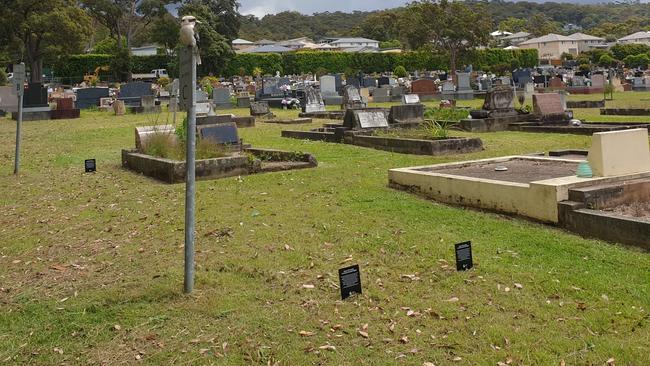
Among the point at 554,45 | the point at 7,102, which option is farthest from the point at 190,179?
the point at 554,45

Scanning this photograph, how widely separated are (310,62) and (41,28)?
32.6m

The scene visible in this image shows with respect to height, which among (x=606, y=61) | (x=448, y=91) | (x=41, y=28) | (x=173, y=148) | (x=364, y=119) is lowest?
(x=173, y=148)

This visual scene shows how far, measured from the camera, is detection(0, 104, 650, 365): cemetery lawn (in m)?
4.01

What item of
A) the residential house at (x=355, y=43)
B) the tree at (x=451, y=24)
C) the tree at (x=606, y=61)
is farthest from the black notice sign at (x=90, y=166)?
the residential house at (x=355, y=43)

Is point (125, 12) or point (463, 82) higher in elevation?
point (125, 12)

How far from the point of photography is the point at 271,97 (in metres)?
33.2

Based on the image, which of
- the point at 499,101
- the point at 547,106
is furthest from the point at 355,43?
the point at 547,106

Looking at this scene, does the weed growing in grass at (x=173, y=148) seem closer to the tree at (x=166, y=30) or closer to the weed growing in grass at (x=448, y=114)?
the weed growing in grass at (x=448, y=114)

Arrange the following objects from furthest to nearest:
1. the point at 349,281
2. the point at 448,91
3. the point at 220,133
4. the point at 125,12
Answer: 1. the point at 125,12
2. the point at 448,91
3. the point at 220,133
4. the point at 349,281

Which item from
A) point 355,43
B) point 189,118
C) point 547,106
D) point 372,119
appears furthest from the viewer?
point 355,43

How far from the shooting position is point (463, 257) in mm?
5328

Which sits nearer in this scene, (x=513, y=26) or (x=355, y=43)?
(x=355, y=43)

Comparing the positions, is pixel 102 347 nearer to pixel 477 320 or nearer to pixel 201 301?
pixel 201 301

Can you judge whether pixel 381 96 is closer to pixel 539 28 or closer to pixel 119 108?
pixel 119 108
